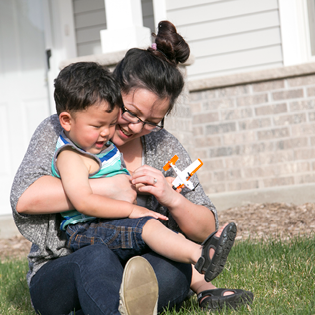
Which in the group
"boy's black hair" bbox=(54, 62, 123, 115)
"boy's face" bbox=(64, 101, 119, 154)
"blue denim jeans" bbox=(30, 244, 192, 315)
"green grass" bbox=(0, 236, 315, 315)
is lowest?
"green grass" bbox=(0, 236, 315, 315)

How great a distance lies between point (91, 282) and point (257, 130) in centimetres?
386

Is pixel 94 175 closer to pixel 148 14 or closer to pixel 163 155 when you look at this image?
pixel 163 155

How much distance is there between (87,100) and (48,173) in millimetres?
391

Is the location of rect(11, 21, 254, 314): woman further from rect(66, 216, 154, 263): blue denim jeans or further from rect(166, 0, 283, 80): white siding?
rect(166, 0, 283, 80): white siding

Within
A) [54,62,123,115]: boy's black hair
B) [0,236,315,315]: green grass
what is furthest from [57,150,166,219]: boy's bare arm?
[0,236,315,315]: green grass

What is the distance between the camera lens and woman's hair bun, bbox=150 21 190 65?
7.23ft

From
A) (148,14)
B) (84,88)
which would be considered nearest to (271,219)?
(84,88)

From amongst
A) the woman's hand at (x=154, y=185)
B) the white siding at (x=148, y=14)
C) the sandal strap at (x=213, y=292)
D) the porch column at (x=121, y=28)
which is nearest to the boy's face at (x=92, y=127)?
the woman's hand at (x=154, y=185)

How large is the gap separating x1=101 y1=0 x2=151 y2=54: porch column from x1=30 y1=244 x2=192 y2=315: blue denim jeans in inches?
110

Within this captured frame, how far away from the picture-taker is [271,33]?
5258 mm

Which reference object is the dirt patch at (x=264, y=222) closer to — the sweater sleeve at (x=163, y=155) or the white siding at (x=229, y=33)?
the sweater sleeve at (x=163, y=155)

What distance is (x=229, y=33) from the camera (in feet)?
17.6

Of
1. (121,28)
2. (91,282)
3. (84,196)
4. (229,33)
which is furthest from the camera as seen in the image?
(229,33)

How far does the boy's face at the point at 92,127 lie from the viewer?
198cm
